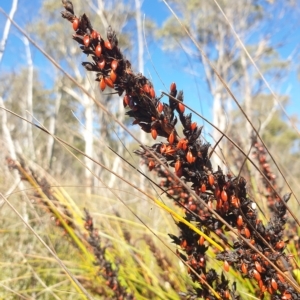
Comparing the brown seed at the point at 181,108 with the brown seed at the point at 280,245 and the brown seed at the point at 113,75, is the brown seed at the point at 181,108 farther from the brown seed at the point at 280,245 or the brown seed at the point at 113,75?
the brown seed at the point at 280,245

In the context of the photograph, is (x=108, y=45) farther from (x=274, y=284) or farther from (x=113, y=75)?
(x=274, y=284)

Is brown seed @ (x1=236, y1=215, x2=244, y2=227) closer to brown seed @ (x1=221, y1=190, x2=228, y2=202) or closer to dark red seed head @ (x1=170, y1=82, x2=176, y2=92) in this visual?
brown seed @ (x1=221, y1=190, x2=228, y2=202)

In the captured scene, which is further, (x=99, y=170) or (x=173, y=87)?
(x=99, y=170)

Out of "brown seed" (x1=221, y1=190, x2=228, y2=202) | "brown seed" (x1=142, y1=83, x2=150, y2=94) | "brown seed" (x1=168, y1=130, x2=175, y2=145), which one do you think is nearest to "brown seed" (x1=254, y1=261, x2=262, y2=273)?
"brown seed" (x1=221, y1=190, x2=228, y2=202)

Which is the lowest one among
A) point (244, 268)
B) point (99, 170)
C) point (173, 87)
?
point (244, 268)

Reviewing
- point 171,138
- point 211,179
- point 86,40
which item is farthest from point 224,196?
point 86,40

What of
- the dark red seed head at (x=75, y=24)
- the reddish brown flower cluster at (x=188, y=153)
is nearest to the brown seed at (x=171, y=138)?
the reddish brown flower cluster at (x=188, y=153)

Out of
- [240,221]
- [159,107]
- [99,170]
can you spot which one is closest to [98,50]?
[159,107]

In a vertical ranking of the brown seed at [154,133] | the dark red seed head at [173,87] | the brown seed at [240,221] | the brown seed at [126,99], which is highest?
the dark red seed head at [173,87]

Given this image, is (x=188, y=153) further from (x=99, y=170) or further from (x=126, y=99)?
(x=99, y=170)

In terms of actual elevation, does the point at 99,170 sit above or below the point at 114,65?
above

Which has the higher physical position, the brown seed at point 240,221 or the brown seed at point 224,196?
the brown seed at point 224,196

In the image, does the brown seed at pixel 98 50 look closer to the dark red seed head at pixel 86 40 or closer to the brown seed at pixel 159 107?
the dark red seed head at pixel 86 40

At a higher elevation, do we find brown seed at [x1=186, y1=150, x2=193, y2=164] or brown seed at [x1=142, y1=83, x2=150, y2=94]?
brown seed at [x1=142, y1=83, x2=150, y2=94]
